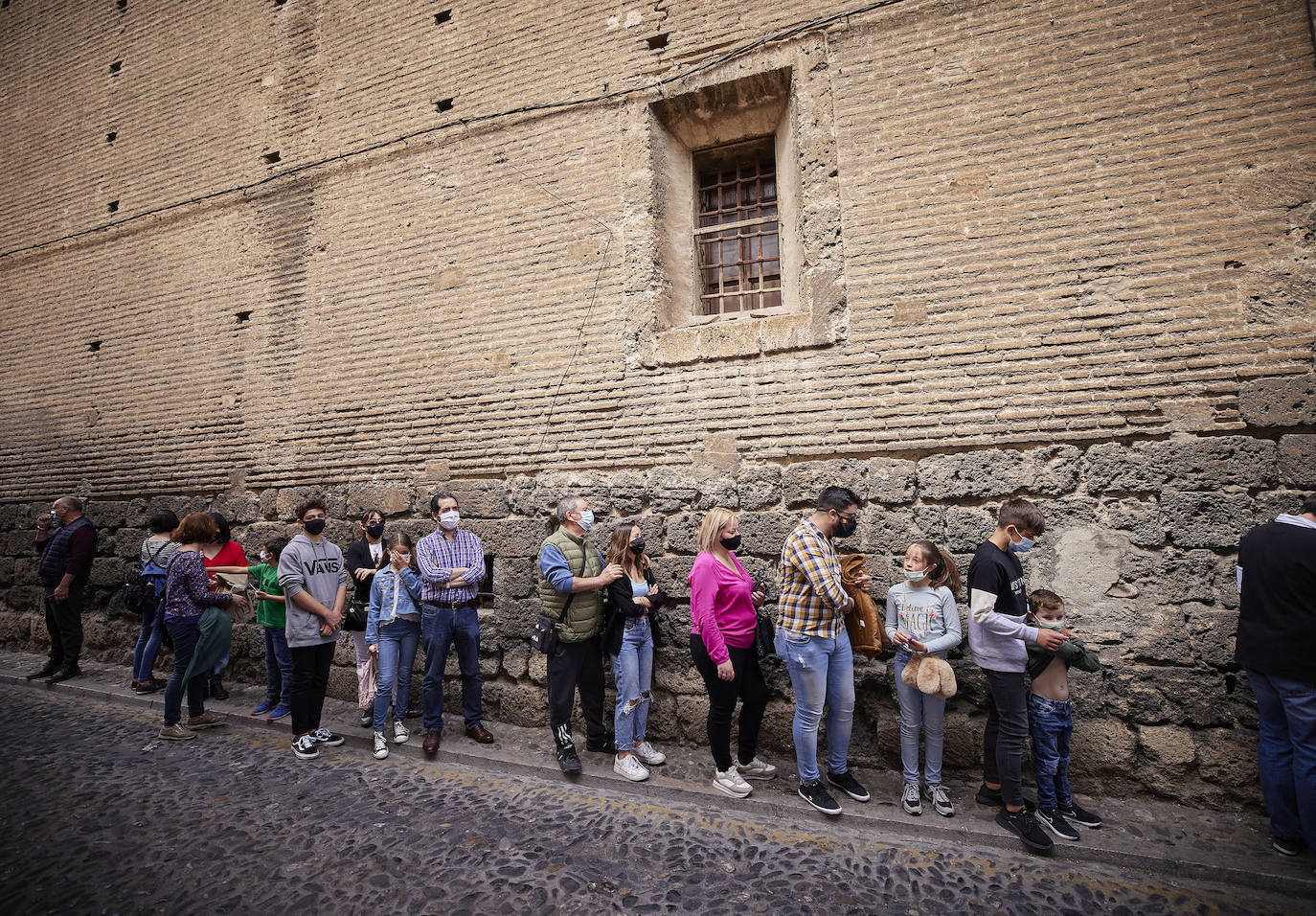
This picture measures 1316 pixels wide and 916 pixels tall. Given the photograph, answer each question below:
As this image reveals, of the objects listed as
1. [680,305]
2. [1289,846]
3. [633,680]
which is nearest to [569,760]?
[633,680]

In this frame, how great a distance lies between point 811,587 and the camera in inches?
137

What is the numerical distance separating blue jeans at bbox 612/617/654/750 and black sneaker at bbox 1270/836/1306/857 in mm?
3553

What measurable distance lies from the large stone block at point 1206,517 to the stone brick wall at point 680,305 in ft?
0.08

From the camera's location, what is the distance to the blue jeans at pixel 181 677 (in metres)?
4.60

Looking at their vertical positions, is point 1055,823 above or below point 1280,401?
below

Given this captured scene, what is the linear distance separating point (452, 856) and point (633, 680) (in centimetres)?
149

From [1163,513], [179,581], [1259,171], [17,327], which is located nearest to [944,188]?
[1259,171]

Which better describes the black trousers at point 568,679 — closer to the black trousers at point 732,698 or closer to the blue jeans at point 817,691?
the black trousers at point 732,698

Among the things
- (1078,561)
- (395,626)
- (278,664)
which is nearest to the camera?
(1078,561)

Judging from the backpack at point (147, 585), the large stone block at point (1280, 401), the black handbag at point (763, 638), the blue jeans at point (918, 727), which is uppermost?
the large stone block at point (1280, 401)

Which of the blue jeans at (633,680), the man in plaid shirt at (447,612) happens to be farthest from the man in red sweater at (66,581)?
the blue jeans at (633,680)

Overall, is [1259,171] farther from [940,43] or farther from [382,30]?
[382,30]

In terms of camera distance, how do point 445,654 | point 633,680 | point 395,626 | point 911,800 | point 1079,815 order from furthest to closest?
point 395,626 → point 445,654 → point 633,680 → point 911,800 → point 1079,815

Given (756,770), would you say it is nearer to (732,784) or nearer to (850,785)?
(732,784)
